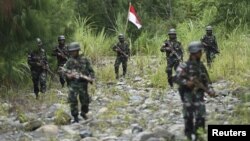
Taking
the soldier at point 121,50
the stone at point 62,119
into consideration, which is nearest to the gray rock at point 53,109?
the stone at point 62,119

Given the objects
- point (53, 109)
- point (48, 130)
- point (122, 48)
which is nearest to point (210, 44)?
point (122, 48)

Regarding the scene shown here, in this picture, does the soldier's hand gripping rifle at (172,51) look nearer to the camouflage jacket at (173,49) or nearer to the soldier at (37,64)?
the camouflage jacket at (173,49)

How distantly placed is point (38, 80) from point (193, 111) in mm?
6575

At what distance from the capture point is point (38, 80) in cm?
1268

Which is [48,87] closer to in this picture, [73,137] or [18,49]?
[18,49]

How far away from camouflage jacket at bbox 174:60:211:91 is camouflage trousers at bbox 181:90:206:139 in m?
0.17

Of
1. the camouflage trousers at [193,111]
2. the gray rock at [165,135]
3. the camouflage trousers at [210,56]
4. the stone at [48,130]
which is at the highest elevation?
the camouflage trousers at [210,56]

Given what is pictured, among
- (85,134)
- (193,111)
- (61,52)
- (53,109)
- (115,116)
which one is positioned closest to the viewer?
(193,111)

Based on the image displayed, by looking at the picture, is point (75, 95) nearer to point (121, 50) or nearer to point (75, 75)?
point (75, 75)

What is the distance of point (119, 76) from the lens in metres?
15.7

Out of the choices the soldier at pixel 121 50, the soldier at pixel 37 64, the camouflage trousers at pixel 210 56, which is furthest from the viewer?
the soldier at pixel 121 50

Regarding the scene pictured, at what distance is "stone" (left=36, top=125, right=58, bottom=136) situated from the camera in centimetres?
854

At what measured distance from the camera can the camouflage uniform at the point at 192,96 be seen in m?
6.83

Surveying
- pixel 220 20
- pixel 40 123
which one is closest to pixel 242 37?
pixel 220 20
